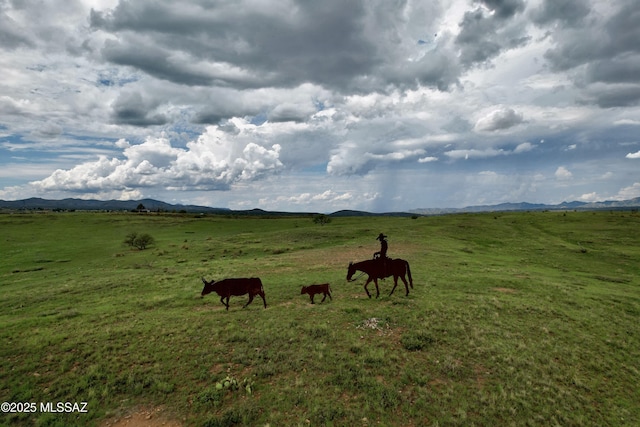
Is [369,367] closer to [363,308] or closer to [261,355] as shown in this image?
[261,355]

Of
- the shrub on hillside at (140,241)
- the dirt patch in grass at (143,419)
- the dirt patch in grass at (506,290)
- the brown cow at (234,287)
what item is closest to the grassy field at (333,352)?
the dirt patch in grass at (506,290)

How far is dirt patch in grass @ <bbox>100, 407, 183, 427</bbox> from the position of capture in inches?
386

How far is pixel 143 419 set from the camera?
32.8ft

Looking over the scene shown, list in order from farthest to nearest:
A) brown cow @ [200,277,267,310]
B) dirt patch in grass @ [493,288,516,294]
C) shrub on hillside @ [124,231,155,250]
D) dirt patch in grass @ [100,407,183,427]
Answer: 1. shrub on hillside @ [124,231,155,250]
2. dirt patch in grass @ [493,288,516,294]
3. brown cow @ [200,277,267,310]
4. dirt patch in grass @ [100,407,183,427]

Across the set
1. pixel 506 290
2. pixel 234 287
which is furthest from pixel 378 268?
pixel 506 290

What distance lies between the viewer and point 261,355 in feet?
44.4

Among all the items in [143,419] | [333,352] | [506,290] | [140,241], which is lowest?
[143,419]

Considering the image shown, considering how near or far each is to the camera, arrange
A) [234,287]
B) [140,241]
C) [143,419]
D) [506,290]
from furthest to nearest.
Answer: [140,241] → [506,290] → [234,287] → [143,419]

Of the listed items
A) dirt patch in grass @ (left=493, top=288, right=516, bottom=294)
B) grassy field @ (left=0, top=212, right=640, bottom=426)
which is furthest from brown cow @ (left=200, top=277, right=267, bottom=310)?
dirt patch in grass @ (left=493, top=288, right=516, bottom=294)

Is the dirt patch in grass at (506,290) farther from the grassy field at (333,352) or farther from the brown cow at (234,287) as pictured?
the brown cow at (234,287)

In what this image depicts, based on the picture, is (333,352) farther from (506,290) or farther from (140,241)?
(140,241)

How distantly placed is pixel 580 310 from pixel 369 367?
17.2m

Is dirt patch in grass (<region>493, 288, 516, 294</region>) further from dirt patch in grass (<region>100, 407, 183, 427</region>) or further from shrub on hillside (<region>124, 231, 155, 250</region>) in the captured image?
shrub on hillside (<region>124, 231, 155, 250</region>)

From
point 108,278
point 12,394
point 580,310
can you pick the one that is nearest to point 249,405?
point 12,394
